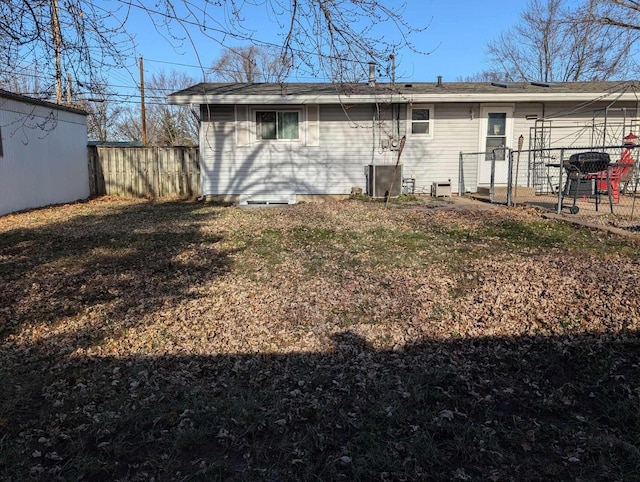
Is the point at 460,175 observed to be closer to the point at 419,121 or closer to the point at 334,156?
the point at 419,121

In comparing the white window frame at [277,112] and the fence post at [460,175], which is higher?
the white window frame at [277,112]

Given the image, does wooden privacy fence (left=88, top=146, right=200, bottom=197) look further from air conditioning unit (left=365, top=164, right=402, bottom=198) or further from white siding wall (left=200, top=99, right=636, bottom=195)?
air conditioning unit (left=365, top=164, right=402, bottom=198)

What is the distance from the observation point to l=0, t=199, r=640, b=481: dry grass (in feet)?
8.07

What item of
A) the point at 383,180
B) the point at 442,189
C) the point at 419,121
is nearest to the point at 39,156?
the point at 383,180

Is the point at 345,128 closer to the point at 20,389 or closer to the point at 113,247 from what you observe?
the point at 113,247

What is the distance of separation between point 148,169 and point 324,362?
14.4 meters

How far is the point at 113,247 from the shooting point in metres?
7.21

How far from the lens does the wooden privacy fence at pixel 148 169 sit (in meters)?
16.2

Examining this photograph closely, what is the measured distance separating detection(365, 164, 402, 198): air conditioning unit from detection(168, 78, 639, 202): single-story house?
413 millimetres

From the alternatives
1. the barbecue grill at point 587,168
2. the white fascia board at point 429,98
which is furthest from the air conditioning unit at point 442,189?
the barbecue grill at point 587,168

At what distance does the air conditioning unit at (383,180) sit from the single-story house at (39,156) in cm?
748

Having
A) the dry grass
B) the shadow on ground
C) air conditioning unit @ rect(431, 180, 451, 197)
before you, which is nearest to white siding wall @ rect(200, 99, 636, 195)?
air conditioning unit @ rect(431, 180, 451, 197)

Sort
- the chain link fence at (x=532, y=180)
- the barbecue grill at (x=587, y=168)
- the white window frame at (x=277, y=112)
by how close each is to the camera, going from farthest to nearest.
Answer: the white window frame at (x=277, y=112) < the chain link fence at (x=532, y=180) < the barbecue grill at (x=587, y=168)

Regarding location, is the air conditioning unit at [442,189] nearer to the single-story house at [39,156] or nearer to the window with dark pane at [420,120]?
the window with dark pane at [420,120]
